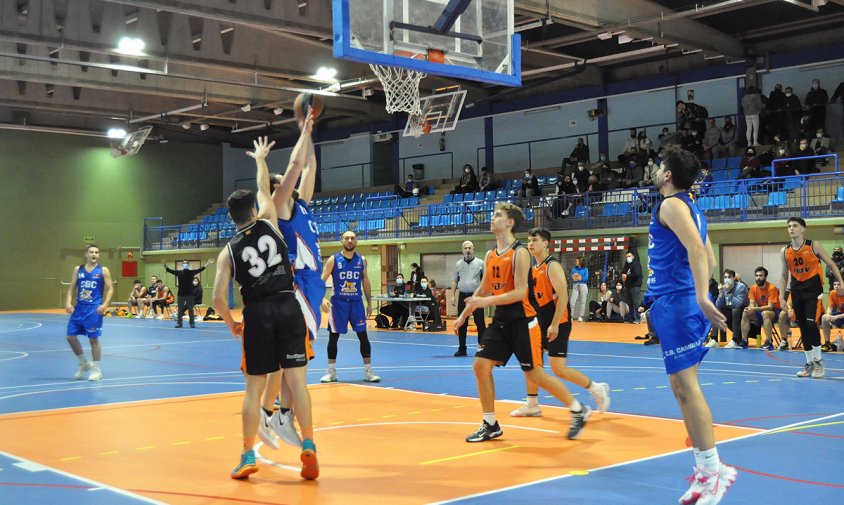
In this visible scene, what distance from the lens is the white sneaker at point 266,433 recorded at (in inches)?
267

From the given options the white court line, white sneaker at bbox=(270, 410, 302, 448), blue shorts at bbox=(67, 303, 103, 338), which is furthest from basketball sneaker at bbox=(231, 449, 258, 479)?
blue shorts at bbox=(67, 303, 103, 338)

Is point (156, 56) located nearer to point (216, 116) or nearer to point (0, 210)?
point (216, 116)

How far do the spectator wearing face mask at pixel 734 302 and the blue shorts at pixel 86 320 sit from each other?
1146 centimetres

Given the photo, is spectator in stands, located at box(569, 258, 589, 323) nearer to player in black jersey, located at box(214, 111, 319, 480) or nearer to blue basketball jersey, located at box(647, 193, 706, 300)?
player in black jersey, located at box(214, 111, 319, 480)

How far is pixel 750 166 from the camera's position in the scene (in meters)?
24.2

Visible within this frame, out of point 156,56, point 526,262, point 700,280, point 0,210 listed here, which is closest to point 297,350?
point 526,262

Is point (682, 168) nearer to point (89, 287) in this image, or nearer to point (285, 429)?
point (285, 429)

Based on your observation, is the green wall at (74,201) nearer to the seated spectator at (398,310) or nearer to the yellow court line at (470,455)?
the seated spectator at (398,310)

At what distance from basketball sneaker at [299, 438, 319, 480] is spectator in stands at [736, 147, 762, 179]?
20627mm

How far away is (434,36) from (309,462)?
743cm

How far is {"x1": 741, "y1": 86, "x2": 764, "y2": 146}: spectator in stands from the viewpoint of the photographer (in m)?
26.7

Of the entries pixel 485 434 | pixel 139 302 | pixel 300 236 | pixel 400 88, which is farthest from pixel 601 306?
pixel 300 236

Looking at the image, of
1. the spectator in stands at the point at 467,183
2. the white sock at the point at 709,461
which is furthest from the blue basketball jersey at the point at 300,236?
the spectator in stands at the point at 467,183

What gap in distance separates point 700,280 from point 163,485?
12.7 ft
